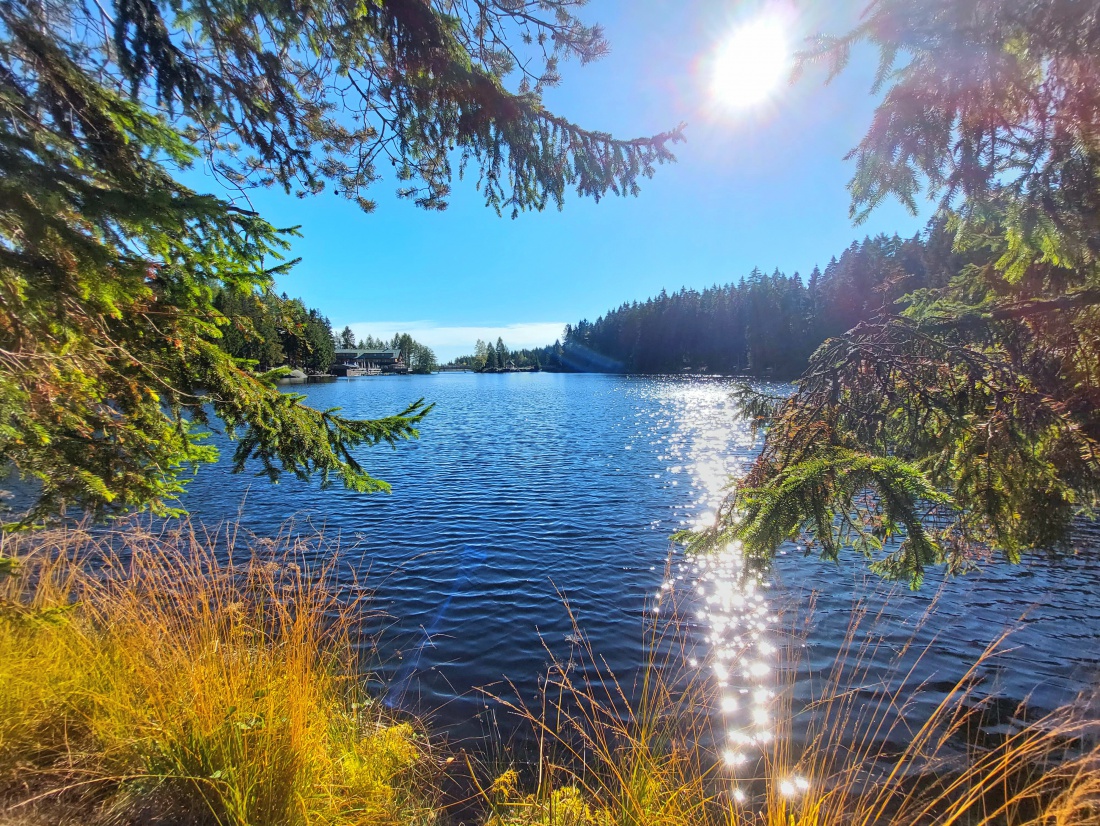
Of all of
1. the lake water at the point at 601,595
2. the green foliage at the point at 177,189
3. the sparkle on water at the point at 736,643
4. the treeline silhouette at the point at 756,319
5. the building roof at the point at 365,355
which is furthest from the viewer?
the building roof at the point at 365,355

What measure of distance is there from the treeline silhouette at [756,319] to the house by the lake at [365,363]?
79692 millimetres

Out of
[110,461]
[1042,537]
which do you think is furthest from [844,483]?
[110,461]

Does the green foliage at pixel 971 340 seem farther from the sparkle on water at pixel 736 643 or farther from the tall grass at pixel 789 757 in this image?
the tall grass at pixel 789 757

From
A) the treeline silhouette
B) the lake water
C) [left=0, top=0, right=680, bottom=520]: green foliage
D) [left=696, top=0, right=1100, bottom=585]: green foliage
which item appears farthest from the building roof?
[left=696, top=0, right=1100, bottom=585]: green foliage

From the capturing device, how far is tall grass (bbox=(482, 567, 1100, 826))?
3426mm

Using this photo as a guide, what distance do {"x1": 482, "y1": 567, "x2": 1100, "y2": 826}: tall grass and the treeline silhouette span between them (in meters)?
52.2

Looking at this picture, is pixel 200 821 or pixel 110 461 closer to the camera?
pixel 200 821

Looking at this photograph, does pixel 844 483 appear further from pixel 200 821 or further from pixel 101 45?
pixel 101 45

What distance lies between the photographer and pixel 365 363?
494ft

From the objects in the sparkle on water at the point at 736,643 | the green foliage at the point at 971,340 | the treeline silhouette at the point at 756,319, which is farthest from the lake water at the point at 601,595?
the treeline silhouette at the point at 756,319

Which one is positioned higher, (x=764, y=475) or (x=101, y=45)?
(x=101, y=45)

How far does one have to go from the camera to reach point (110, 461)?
388 cm

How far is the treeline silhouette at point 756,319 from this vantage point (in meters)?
64.6

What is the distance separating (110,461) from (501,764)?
4.81 meters
